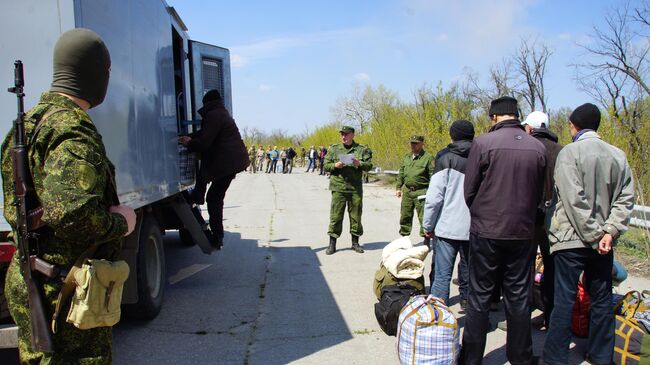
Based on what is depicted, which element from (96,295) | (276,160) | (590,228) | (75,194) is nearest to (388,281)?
(590,228)

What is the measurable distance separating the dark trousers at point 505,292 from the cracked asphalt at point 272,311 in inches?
14.9

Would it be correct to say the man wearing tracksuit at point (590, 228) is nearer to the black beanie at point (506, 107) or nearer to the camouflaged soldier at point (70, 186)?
the black beanie at point (506, 107)

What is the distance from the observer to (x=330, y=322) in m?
4.67

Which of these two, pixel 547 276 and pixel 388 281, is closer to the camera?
pixel 547 276

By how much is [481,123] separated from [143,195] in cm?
1518

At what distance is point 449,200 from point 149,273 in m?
2.96

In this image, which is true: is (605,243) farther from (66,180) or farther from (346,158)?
(346,158)

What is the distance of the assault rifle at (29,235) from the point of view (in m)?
2.05

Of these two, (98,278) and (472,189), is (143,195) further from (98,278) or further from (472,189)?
(472,189)

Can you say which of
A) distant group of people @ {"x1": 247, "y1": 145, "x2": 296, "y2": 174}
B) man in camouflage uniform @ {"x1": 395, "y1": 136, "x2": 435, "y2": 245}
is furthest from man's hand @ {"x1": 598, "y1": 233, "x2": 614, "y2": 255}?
distant group of people @ {"x1": 247, "y1": 145, "x2": 296, "y2": 174}

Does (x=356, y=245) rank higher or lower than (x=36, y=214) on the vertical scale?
lower

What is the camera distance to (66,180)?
6.52ft

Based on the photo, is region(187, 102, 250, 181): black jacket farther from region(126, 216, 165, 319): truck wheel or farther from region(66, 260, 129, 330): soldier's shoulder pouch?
region(66, 260, 129, 330): soldier's shoulder pouch

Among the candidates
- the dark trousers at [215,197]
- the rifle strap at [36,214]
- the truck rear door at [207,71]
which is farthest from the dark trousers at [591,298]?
the truck rear door at [207,71]
